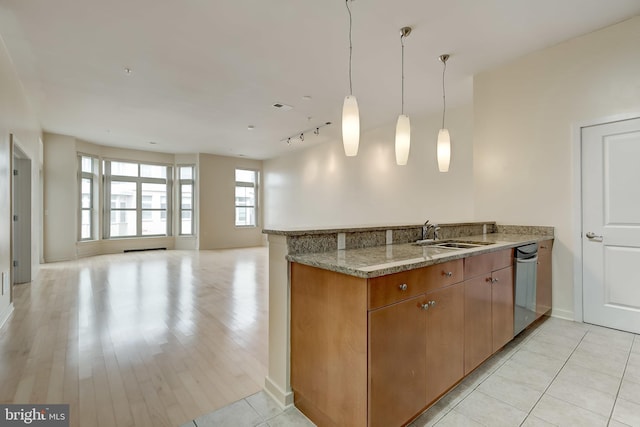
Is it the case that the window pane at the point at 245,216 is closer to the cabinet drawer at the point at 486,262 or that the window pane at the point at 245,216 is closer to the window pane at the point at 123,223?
the window pane at the point at 123,223

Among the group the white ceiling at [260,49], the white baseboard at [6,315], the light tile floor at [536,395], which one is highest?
the white ceiling at [260,49]

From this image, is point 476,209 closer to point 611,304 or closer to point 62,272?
point 611,304

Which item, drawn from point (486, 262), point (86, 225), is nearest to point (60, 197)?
point (86, 225)

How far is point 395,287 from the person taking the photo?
149cm

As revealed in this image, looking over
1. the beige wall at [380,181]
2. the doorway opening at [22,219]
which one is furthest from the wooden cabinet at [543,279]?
the doorway opening at [22,219]

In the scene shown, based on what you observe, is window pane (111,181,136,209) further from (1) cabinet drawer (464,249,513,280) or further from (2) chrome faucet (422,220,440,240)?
(1) cabinet drawer (464,249,513,280)

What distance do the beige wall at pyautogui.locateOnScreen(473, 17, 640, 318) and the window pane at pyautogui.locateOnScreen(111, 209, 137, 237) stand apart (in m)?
9.15

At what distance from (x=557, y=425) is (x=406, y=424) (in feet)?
2.73

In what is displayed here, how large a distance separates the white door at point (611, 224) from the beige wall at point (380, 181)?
6.60ft

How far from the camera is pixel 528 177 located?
3.53m

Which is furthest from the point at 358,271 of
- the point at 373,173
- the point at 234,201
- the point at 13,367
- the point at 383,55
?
the point at 234,201

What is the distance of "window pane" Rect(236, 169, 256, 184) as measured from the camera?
34.0ft

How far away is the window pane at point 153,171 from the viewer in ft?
29.9

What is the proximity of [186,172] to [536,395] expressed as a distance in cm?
983
